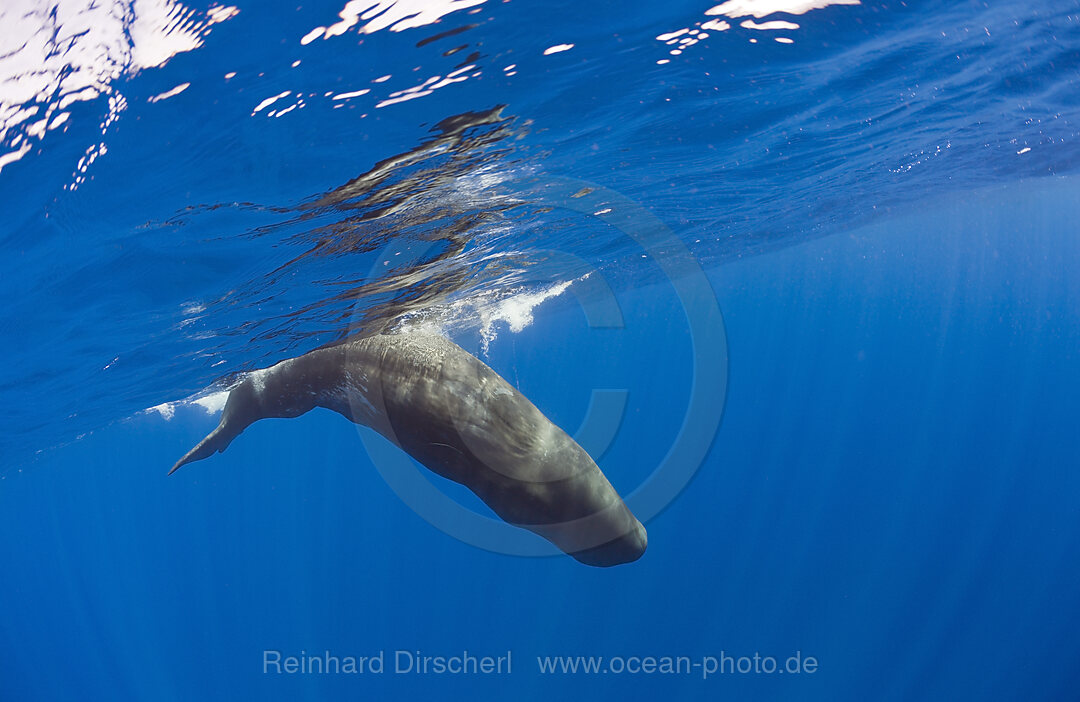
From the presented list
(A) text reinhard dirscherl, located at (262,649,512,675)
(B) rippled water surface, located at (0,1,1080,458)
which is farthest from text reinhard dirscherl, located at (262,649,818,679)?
(B) rippled water surface, located at (0,1,1080,458)

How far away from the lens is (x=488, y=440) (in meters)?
3.80

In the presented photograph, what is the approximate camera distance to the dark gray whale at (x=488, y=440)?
3.58 m

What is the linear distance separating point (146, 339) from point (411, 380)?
Answer: 10077mm

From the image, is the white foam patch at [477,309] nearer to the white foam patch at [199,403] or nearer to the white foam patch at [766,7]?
the white foam patch at [766,7]

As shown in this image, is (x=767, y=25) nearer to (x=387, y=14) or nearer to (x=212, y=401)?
(x=387, y=14)

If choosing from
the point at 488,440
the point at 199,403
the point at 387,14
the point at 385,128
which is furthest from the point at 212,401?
the point at 488,440

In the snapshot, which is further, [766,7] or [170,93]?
[766,7]

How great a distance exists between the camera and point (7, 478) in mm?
32531

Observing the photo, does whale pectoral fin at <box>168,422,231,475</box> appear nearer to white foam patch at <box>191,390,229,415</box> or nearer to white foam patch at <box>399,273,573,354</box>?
white foam patch at <box>399,273,573,354</box>

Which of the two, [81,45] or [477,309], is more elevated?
[81,45]

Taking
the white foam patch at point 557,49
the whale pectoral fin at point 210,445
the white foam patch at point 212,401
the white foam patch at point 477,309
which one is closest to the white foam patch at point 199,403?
the white foam patch at point 212,401

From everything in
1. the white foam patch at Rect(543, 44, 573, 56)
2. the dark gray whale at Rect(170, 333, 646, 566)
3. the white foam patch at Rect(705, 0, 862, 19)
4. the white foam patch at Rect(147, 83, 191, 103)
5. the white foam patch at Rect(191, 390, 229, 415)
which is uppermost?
the white foam patch at Rect(147, 83, 191, 103)

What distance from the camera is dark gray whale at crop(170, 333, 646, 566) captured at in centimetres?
358

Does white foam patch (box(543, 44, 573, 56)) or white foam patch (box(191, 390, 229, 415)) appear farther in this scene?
white foam patch (box(191, 390, 229, 415))
